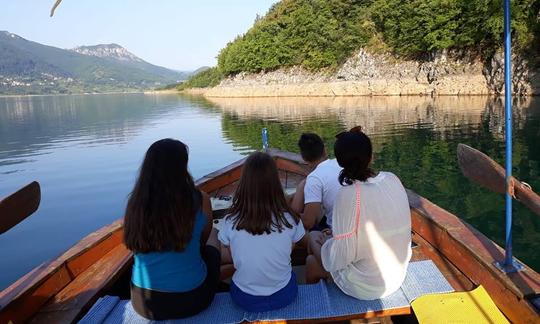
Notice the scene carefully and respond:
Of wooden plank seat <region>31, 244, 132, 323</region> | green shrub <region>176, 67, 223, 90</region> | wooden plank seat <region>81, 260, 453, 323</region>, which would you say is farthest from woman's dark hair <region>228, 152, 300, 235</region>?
green shrub <region>176, 67, 223, 90</region>

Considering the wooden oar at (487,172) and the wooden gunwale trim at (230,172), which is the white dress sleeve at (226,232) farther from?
the wooden gunwale trim at (230,172)

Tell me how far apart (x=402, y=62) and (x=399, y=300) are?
156 feet

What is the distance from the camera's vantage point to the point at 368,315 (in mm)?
2711

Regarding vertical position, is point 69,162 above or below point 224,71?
below

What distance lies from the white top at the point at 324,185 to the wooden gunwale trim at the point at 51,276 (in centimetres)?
201

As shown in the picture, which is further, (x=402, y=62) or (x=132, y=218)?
(x=402, y=62)

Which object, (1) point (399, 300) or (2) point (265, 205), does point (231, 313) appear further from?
(1) point (399, 300)

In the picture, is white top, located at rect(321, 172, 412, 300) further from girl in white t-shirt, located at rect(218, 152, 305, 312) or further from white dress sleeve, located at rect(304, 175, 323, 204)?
white dress sleeve, located at rect(304, 175, 323, 204)

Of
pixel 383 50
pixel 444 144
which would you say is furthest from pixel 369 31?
pixel 444 144

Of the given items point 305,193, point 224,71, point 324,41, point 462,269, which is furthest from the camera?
point 224,71

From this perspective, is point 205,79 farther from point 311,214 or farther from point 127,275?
point 311,214

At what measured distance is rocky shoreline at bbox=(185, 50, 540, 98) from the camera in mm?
36094

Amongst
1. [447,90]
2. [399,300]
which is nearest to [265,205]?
[399,300]

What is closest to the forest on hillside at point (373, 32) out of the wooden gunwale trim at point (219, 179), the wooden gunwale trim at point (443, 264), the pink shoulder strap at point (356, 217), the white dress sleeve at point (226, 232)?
the wooden gunwale trim at point (219, 179)
